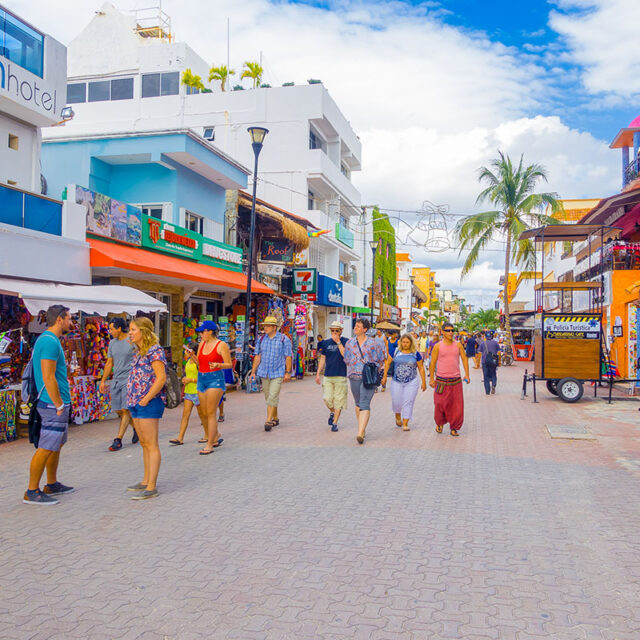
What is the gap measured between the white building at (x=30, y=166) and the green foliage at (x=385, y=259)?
2783cm

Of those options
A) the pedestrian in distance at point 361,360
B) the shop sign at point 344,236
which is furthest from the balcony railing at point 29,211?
the shop sign at point 344,236

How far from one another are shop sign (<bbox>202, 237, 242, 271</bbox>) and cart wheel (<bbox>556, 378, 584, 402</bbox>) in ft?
30.7

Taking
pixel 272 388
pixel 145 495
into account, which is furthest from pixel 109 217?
pixel 145 495

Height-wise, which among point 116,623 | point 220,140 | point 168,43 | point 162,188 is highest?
point 168,43

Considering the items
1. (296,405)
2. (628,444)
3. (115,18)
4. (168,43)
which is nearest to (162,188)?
(296,405)

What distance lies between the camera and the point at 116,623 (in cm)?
341

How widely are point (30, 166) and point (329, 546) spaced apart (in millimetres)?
10558

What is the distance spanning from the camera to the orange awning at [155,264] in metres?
11.2

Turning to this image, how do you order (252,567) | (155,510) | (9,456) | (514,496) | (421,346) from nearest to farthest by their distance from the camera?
(252,567) → (155,510) → (514,496) → (9,456) → (421,346)

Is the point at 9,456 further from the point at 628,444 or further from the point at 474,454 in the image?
the point at 628,444

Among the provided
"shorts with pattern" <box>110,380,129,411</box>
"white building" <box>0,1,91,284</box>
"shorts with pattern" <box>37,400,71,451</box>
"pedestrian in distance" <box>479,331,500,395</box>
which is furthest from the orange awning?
"pedestrian in distance" <box>479,331,500,395</box>

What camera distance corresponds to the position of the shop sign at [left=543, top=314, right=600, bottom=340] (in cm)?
1440

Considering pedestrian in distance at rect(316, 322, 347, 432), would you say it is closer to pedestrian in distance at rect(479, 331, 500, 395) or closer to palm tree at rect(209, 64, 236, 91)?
pedestrian in distance at rect(479, 331, 500, 395)

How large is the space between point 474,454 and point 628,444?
2.53 metres
